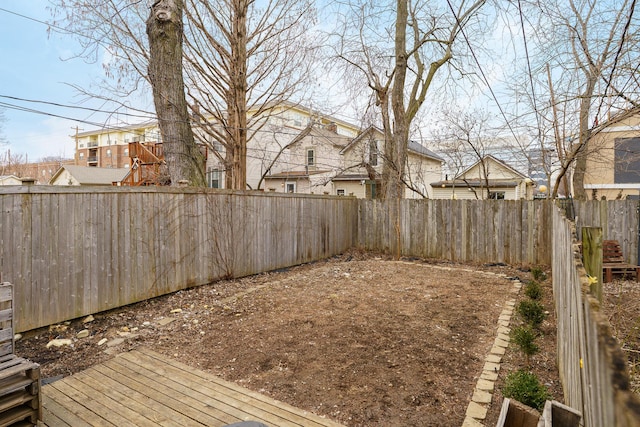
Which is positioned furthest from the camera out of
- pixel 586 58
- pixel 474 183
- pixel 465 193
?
pixel 474 183

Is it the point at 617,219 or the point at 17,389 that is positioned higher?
the point at 617,219

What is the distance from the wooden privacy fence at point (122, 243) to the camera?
149 inches

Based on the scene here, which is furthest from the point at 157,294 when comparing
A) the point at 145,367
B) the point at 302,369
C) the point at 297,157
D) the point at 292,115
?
the point at 292,115

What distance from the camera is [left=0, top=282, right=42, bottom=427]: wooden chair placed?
2.16 metres

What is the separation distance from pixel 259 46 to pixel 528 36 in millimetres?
5899

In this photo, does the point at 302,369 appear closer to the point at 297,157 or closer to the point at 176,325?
the point at 176,325

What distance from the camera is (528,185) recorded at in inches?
782

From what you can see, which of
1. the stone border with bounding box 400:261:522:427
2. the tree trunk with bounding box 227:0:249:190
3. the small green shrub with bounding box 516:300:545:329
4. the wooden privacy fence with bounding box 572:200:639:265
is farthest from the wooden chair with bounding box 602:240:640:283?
the tree trunk with bounding box 227:0:249:190

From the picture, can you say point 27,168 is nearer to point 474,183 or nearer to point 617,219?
point 474,183

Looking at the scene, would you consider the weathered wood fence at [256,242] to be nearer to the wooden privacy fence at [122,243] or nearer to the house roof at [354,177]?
the wooden privacy fence at [122,243]

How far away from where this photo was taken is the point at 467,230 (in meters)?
8.54

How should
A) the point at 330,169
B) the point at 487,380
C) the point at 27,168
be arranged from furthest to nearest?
the point at 27,168
the point at 330,169
the point at 487,380

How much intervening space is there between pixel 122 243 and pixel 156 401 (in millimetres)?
2680

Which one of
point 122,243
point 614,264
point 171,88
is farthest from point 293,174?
point 122,243
